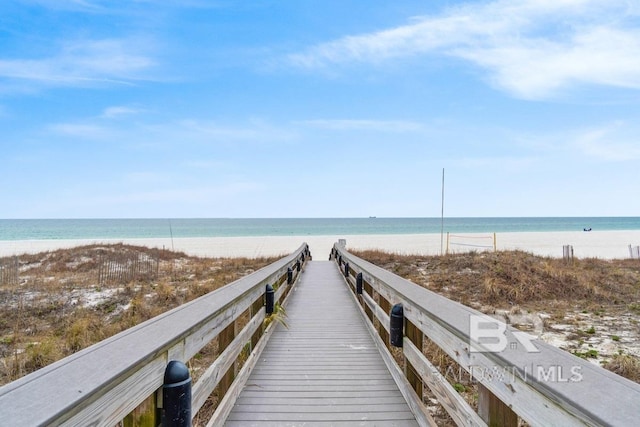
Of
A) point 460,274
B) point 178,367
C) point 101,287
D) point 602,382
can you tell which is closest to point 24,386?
point 178,367

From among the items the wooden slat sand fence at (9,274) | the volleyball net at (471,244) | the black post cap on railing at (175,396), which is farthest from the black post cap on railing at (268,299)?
the volleyball net at (471,244)

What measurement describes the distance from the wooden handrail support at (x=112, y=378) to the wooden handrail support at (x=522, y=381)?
1480 millimetres

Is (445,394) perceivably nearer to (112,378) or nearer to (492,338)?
(492,338)

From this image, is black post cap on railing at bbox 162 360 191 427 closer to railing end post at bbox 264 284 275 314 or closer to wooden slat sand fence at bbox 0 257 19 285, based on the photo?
railing end post at bbox 264 284 275 314

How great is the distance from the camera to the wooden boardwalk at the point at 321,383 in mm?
3027

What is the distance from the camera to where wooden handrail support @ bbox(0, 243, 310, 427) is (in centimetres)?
105

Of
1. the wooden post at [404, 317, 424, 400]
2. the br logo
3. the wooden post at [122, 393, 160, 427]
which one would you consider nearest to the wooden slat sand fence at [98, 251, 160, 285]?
the wooden post at [404, 317, 424, 400]

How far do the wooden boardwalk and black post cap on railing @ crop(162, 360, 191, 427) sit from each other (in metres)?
1.30

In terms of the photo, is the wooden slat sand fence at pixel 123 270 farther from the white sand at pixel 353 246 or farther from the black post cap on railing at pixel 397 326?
the black post cap on railing at pixel 397 326

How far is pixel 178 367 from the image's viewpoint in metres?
1.83

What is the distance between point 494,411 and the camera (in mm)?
1727

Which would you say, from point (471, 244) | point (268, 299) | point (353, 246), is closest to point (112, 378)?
point (268, 299)

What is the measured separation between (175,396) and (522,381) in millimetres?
1531

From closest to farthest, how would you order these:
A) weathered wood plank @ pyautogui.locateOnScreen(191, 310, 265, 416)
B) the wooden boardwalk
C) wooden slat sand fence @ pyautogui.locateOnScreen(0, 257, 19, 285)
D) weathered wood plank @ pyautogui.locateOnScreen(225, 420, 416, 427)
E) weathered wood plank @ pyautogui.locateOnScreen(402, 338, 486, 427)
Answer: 1. weathered wood plank @ pyautogui.locateOnScreen(402, 338, 486, 427)
2. weathered wood plank @ pyautogui.locateOnScreen(191, 310, 265, 416)
3. weathered wood plank @ pyautogui.locateOnScreen(225, 420, 416, 427)
4. the wooden boardwalk
5. wooden slat sand fence @ pyautogui.locateOnScreen(0, 257, 19, 285)
